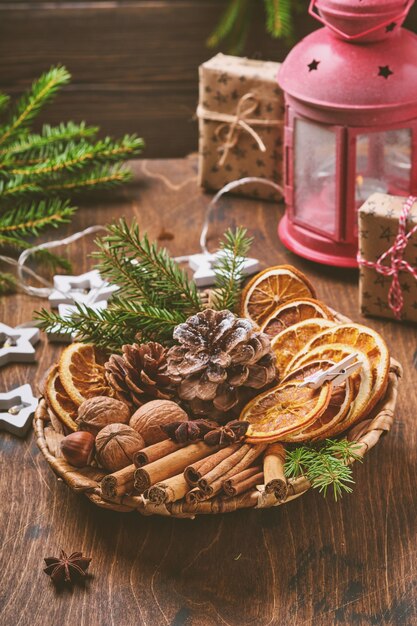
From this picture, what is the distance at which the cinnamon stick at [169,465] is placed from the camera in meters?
1.02

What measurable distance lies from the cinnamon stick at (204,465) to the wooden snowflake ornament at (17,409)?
0.33 metres

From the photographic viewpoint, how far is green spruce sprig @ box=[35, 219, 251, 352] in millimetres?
1225

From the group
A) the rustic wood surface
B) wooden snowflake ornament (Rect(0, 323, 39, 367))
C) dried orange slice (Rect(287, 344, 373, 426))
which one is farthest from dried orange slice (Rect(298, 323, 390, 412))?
the rustic wood surface

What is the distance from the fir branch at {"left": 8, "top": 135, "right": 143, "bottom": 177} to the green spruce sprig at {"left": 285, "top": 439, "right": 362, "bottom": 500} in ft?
2.98

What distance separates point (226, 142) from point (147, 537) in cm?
96

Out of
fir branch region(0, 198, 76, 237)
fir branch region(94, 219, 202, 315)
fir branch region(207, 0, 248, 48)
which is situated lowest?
fir branch region(0, 198, 76, 237)

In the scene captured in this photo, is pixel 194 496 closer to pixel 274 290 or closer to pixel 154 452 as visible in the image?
pixel 154 452

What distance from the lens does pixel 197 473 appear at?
102cm

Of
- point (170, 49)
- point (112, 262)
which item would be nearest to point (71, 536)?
point (112, 262)

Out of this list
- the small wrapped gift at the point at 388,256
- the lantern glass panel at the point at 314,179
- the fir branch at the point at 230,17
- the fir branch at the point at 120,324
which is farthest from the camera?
the fir branch at the point at 230,17

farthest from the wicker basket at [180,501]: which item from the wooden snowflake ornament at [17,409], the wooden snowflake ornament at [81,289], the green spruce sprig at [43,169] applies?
the green spruce sprig at [43,169]

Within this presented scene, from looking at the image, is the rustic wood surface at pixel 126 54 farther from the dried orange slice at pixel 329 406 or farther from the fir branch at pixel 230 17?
the dried orange slice at pixel 329 406

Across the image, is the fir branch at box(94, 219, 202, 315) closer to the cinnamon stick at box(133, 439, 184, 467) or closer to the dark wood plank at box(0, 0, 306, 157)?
the cinnamon stick at box(133, 439, 184, 467)

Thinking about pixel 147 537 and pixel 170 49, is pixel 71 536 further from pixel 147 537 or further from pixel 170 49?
pixel 170 49
